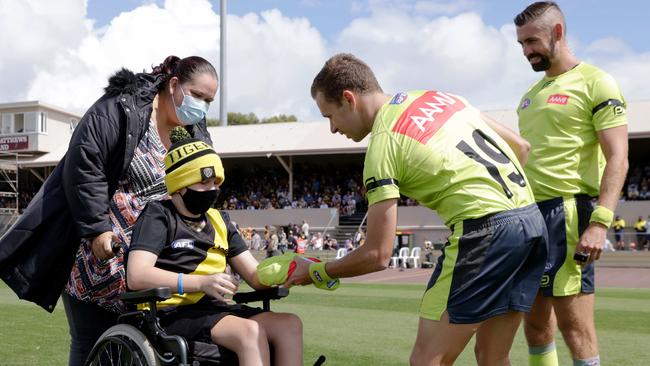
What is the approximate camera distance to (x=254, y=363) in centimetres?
336

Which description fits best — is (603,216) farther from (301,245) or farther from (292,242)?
(292,242)

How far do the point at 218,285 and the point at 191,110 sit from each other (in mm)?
1110

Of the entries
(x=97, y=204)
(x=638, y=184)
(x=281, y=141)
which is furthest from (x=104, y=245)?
(x=281, y=141)

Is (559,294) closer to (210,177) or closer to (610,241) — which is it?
(210,177)

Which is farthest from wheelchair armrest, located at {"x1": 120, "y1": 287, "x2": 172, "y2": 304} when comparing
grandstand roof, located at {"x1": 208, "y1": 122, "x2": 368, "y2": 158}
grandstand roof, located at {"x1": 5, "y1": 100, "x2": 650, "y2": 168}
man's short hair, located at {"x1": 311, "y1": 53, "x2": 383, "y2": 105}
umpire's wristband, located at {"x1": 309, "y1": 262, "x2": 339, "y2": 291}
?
grandstand roof, located at {"x1": 208, "y1": 122, "x2": 368, "y2": 158}

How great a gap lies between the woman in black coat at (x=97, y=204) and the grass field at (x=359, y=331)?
2.86 m

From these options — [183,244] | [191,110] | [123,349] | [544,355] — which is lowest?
[544,355]

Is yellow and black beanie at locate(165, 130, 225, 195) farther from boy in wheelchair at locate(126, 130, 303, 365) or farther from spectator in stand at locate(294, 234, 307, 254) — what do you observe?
spectator in stand at locate(294, 234, 307, 254)

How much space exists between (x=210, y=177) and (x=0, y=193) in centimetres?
4397

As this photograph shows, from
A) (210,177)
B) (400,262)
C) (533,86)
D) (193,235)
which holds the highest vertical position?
(533,86)

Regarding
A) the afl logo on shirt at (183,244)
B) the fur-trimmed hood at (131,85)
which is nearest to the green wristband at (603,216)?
the afl logo on shirt at (183,244)

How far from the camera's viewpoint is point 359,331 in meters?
8.83

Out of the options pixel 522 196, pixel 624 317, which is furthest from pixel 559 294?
pixel 624 317

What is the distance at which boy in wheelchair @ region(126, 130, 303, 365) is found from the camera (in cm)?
349
